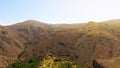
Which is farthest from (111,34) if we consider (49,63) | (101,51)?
(49,63)

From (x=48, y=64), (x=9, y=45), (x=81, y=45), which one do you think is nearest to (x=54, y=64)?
(x=48, y=64)

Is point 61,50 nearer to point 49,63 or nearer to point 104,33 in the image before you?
point 104,33

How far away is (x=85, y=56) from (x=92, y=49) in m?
5.09

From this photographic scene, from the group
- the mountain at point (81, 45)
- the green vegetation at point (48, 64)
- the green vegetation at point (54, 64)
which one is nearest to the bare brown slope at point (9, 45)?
the mountain at point (81, 45)

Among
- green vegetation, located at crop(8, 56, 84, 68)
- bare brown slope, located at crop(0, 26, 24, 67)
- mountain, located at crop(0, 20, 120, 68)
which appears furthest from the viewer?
bare brown slope, located at crop(0, 26, 24, 67)

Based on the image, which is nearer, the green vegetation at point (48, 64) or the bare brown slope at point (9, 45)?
the green vegetation at point (48, 64)

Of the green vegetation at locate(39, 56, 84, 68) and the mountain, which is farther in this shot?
the mountain

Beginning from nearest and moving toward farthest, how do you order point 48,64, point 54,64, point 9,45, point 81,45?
point 48,64, point 54,64, point 81,45, point 9,45

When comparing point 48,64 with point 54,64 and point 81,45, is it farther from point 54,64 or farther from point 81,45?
point 81,45

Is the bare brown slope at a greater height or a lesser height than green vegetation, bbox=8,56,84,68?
lesser

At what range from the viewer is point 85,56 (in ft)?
399

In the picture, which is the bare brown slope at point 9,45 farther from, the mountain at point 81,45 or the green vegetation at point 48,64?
the green vegetation at point 48,64

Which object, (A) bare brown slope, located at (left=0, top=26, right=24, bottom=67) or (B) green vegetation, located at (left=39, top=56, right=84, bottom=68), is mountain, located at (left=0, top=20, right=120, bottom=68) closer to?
(A) bare brown slope, located at (left=0, top=26, right=24, bottom=67)

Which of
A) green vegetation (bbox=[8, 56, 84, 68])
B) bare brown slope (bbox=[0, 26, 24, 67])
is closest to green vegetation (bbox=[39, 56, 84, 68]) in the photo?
green vegetation (bbox=[8, 56, 84, 68])
